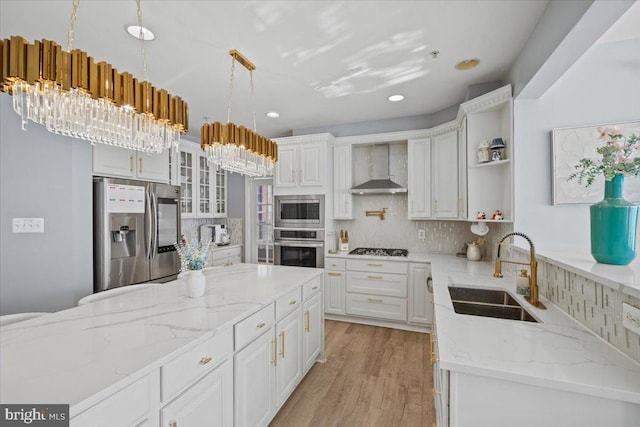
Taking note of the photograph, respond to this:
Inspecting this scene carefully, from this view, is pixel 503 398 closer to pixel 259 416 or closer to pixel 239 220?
pixel 259 416

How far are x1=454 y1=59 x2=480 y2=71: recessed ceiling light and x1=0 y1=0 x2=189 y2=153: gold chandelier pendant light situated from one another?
2.21 m

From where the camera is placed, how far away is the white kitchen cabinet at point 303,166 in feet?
12.1

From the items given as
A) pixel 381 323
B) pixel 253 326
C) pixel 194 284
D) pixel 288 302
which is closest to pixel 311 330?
pixel 288 302

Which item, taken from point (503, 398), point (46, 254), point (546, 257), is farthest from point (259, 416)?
point (46, 254)

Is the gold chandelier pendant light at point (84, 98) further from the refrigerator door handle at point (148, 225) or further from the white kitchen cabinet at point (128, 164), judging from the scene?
the refrigerator door handle at point (148, 225)

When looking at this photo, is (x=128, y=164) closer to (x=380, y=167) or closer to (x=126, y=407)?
(x=126, y=407)

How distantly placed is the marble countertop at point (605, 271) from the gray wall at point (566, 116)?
53cm

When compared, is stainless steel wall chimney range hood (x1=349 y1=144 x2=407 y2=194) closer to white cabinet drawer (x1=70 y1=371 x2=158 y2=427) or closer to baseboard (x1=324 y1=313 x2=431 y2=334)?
baseboard (x1=324 y1=313 x2=431 y2=334)

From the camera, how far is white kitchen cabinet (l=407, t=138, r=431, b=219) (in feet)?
11.1

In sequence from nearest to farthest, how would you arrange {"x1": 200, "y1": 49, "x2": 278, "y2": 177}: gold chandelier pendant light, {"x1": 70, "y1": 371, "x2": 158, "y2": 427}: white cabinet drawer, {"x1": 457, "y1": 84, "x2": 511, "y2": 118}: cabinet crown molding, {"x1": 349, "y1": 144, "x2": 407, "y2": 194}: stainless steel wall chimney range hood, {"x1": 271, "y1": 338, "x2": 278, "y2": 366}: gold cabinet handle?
1. {"x1": 70, "y1": 371, "x2": 158, "y2": 427}: white cabinet drawer
2. {"x1": 271, "y1": 338, "x2": 278, "y2": 366}: gold cabinet handle
3. {"x1": 200, "y1": 49, "x2": 278, "y2": 177}: gold chandelier pendant light
4. {"x1": 457, "y1": 84, "x2": 511, "y2": 118}: cabinet crown molding
5. {"x1": 349, "y1": 144, "x2": 407, "y2": 194}: stainless steel wall chimney range hood

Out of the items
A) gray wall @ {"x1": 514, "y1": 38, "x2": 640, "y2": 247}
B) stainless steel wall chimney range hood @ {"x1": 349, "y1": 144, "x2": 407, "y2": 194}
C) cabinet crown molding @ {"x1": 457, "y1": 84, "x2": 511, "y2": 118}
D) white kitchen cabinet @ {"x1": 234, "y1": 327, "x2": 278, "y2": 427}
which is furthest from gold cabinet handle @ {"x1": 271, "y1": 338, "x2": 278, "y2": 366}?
cabinet crown molding @ {"x1": 457, "y1": 84, "x2": 511, "y2": 118}

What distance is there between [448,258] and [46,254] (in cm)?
394

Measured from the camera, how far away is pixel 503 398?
937mm

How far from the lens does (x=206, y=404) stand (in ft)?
3.92
